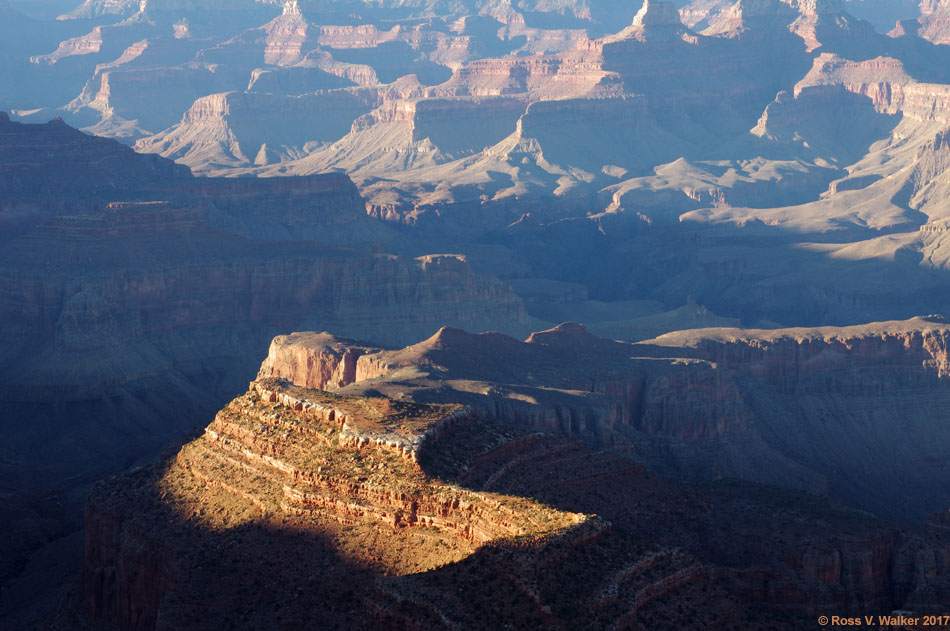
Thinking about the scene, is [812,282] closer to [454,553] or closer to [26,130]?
[26,130]

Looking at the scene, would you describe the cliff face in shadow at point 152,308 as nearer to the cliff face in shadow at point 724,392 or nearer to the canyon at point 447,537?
the cliff face in shadow at point 724,392

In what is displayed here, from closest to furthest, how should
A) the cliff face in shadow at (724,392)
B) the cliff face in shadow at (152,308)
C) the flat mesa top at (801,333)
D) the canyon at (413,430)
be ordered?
the canyon at (413,430) < the cliff face in shadow at (724,392) < the flat mesa top at (801,333) < the cliff face in shadow at (152,308)

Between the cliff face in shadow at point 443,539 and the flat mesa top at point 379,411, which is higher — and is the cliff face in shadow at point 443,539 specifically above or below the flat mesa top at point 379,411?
below

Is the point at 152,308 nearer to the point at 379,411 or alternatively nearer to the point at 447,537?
the point at 379,411

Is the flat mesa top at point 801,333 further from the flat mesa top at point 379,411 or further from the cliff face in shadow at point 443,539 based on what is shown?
the flat mesa top at point 379,411

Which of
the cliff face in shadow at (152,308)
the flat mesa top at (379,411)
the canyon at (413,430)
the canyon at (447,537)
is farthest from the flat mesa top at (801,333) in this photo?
the flat mesa top at (379,411)

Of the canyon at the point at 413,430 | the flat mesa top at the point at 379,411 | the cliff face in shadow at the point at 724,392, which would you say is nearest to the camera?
the canyon at the point at 413,430

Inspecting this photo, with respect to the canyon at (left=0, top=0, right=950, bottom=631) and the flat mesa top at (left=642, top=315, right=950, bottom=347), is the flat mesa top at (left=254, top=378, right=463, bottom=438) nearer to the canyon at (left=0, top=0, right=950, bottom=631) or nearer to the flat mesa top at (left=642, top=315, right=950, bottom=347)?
the canyon at (left=0, top=0, right=950, bottom=631)

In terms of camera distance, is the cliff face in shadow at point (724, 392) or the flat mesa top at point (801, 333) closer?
the cliff face in shadow at point (724, 392)

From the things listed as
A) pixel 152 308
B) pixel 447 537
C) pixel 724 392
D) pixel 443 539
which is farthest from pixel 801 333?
pixel 443 539

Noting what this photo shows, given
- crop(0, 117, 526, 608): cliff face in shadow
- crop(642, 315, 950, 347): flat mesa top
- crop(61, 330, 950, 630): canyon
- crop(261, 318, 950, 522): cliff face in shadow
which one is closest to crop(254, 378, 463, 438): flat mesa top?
crop(61, 330, 950, 630): canyon

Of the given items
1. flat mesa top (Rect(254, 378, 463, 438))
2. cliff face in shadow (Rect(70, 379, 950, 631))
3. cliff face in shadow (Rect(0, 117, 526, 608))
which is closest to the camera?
cliff face in shadow (Rect(70, 379, 950, 631))
